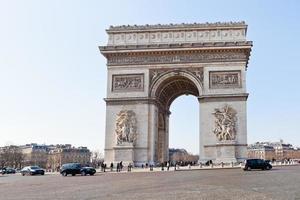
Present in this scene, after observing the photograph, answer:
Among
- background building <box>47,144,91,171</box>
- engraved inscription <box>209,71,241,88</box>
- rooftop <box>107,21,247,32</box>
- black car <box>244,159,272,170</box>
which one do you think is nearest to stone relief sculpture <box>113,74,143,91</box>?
rooftop <box>107,21,247,32</box>

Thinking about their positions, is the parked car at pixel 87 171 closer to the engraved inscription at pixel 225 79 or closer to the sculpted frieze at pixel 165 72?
the sculpted frieze at pixel 165 72

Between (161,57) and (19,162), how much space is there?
257 feet

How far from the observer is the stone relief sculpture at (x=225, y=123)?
3950cm

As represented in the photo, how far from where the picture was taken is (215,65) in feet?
136

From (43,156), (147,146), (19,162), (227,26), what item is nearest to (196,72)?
(227,26)

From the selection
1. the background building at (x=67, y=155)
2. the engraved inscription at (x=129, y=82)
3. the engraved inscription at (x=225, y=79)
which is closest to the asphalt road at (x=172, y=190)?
the engraved inscription at (x=225, y=79)

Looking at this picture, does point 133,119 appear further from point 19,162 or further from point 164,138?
point 19,162

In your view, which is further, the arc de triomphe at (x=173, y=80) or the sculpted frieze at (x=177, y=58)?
the sculpted frieze at (x=177, y=58)

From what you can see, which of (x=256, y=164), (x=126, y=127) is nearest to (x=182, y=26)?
(x=126, y=127)

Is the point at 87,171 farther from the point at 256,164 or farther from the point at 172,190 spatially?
the point at 172,190

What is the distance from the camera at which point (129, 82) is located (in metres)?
42.5

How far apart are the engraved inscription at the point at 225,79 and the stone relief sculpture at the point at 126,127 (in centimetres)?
807

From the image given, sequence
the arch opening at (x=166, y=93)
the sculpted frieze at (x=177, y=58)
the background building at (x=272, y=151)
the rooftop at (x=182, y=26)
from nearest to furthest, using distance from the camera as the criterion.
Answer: the sculpted frieze at (x=177, y=58) < the rooftop at (x=182, y=26) < the arch opening at (x=166, y=93) < the background building at (x=272, y=151)

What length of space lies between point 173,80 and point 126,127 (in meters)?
6.94
